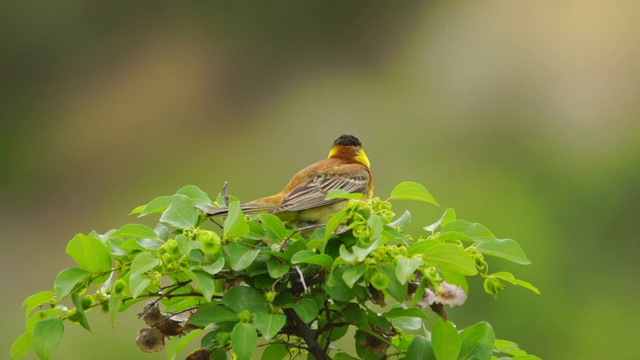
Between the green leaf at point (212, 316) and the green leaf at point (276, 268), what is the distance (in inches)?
2.2

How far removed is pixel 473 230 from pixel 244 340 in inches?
10.9

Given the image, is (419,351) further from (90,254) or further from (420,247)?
(90,254)

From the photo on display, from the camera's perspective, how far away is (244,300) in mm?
876

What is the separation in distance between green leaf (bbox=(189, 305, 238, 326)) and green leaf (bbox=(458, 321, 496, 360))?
0.83 ft

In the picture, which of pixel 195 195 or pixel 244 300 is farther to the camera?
pixel 195 195

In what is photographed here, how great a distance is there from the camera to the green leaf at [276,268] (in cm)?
87

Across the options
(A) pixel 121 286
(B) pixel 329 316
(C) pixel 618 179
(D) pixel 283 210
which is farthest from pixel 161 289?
(C) pixel 618 179

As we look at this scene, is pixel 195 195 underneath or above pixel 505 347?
above

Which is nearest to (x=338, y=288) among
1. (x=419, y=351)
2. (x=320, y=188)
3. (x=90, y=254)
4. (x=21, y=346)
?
(x=419, y=351)

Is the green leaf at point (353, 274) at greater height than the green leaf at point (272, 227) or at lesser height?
lesser

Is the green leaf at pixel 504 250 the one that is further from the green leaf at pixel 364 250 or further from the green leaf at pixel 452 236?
the green leaf at pixel 364 250

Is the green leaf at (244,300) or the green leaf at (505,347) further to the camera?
the green leaf at (505,347)

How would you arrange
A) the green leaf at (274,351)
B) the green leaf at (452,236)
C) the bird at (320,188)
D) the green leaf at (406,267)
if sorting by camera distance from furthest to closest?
the bird at (320,188)
the green leaf at (274,351)
the green leaf at (452,236)
the green leaf at (406,267)

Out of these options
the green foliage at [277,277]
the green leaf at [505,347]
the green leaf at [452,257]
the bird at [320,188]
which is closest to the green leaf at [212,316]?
the green foliage at [277,277]
